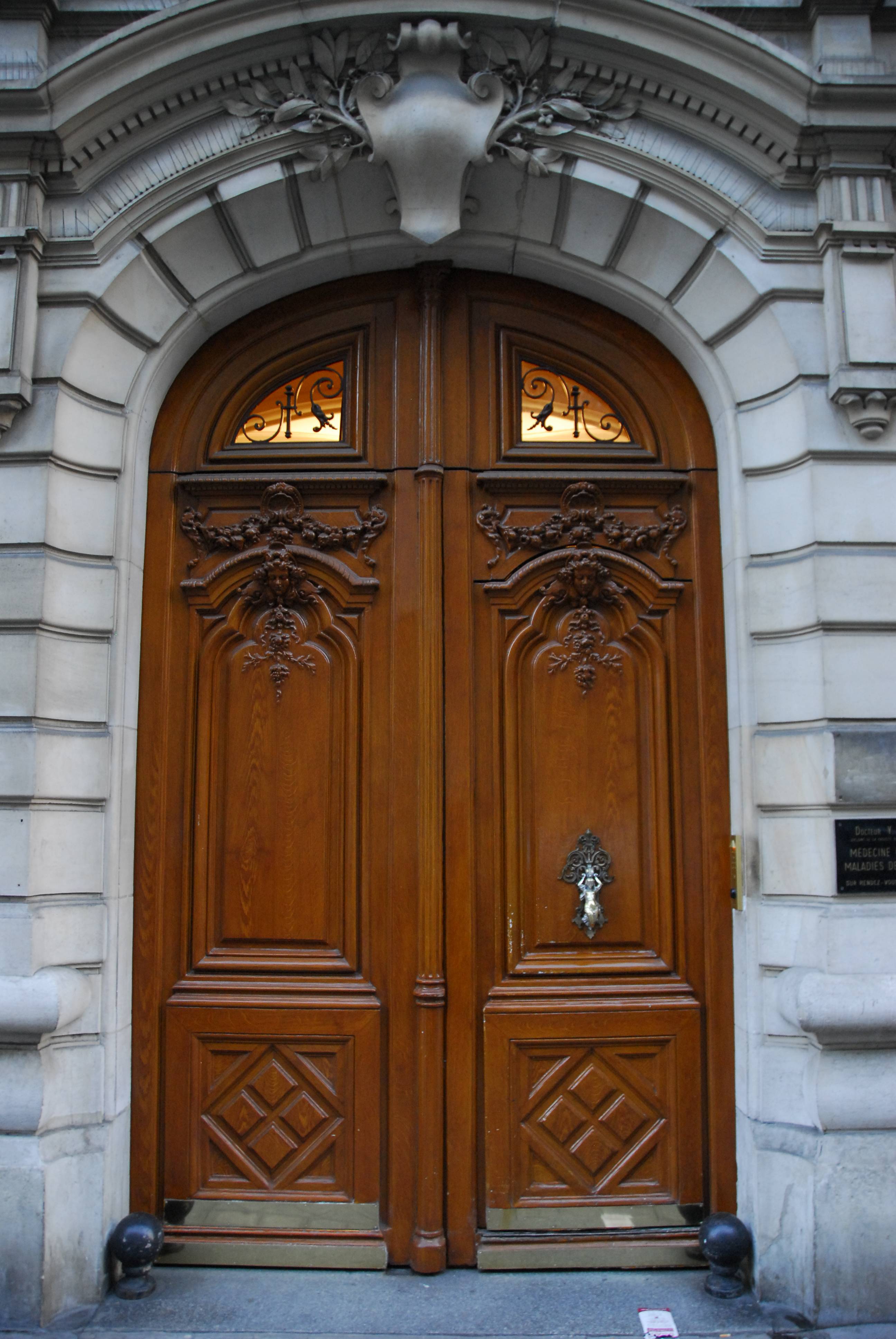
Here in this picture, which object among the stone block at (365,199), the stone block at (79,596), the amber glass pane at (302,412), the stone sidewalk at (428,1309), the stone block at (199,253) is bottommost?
the stone sidewalk at (428,1309)

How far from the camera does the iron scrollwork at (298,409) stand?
454cm

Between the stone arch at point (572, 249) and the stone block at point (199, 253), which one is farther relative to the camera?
the stone block at point (199, 253)

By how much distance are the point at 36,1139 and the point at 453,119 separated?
448 centimetres

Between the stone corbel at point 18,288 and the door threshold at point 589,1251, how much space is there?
13.1 ft

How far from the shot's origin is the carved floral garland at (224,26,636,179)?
4.11 m

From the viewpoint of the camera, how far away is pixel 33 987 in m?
3.66

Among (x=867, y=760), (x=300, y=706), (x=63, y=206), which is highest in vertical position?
(x=63, y=206)

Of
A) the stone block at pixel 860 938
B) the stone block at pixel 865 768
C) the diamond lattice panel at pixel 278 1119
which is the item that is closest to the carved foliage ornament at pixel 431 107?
the stone block at pixel 865 768

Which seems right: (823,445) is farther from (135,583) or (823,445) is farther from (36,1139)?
(36,1139)

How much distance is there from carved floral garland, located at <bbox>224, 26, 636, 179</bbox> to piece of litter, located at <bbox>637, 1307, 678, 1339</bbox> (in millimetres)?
4662

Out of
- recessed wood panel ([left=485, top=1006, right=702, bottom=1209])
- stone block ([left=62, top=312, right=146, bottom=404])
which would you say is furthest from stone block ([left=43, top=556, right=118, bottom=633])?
recessed wood panel ([left=485, top=1006, right=702, bottom=1209])

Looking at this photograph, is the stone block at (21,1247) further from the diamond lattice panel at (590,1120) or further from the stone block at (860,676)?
the stone block at (860,676)

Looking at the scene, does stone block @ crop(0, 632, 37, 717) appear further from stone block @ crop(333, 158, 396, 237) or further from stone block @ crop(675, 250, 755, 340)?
stone block @ crop(675, 250, 755, 340)

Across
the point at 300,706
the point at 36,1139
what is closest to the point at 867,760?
the point at 300,706
